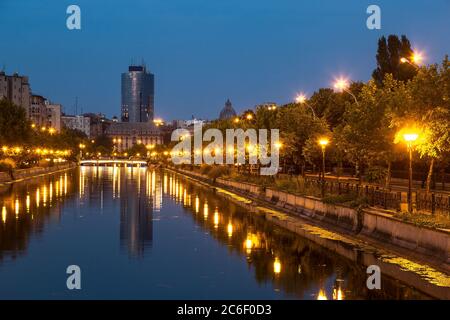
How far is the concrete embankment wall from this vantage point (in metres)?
23.0

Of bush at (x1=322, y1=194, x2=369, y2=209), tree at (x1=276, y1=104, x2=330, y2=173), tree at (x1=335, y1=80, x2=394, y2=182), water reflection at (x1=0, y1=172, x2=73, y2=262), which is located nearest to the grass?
bush at (x1=322, y1=194, x2=369, y2=209)

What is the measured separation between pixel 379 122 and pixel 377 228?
1621 centimetres

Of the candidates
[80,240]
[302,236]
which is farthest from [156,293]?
[302,236]

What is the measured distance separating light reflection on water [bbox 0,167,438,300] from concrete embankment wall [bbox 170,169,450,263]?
92.6 inches

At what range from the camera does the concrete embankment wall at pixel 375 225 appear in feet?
75.3

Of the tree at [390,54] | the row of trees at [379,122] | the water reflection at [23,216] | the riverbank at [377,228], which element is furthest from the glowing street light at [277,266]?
the tree at [390,54]

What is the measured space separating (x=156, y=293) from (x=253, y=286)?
9.26ft

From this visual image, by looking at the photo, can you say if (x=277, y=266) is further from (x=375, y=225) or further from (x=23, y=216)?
(x=23, y=216)

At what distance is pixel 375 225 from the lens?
28.8 metres

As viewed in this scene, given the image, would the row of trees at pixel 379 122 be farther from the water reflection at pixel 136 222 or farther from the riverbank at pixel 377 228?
the water reflection at pixel 136 222

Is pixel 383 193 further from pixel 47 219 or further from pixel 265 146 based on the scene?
pixel 265 146

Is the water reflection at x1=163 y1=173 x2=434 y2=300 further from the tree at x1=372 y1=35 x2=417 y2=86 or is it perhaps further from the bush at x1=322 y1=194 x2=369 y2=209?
the tree at x1=372 y1=35 x2=417 y2=86

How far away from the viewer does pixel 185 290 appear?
764 inches

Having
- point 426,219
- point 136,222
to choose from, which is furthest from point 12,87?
point 426,219
